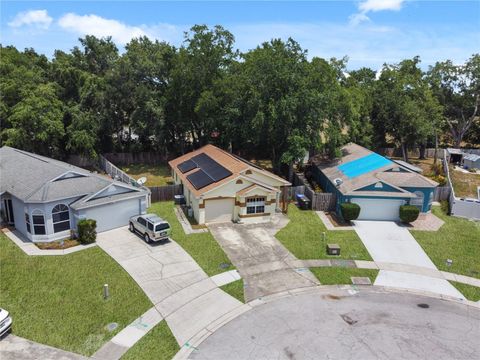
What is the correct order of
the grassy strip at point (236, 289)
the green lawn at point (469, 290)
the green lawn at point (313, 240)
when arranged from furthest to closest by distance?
the green lawn at point (313, 240) → the green lawn at point (469, 290) → the grassy strip at point (236, 289)

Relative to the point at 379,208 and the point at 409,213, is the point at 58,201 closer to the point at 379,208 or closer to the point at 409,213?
the point at 379,208

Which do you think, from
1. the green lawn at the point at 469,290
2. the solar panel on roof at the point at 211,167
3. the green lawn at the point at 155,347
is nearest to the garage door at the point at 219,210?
the solar panel on roof at the point at 211,167

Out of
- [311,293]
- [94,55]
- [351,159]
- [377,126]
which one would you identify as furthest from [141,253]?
[377,126]

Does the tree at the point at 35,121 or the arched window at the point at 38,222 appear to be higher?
the tree at the point at 35,121

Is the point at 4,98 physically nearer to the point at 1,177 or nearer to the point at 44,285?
the point at 1,177

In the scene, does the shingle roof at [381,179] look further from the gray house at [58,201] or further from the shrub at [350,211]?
the gray house at [58,201]

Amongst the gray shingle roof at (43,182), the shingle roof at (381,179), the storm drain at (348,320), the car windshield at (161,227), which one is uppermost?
the gray shingle roof at (43,182)

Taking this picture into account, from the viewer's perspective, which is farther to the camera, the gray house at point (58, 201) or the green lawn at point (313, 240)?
the green lawn at point (313, 240)

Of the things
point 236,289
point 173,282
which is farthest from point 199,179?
point 236,289
